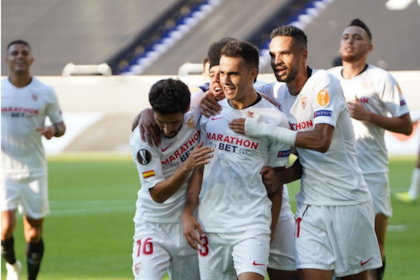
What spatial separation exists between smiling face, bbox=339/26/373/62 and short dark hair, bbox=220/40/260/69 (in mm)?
2023

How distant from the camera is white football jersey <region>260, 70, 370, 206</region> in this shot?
4727 millimetres

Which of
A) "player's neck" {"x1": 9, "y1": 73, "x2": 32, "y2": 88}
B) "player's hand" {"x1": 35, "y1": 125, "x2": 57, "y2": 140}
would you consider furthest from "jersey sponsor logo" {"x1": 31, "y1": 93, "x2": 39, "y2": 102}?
"player's hand" {"x1": 35, "y1": 125, "x2": 57, "y2": 140}

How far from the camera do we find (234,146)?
14.9 feet

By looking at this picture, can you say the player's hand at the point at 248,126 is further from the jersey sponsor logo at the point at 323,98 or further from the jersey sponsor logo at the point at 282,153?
the jersey sponsor logo at the point at 323,98

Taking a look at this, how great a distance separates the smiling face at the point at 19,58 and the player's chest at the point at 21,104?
264 millimetres

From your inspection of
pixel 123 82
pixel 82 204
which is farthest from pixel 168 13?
pixel 82 204

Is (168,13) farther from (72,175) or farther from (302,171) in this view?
(302,171)

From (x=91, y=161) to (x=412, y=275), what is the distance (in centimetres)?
1062

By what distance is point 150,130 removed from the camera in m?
4.59

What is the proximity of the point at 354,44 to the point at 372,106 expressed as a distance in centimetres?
57

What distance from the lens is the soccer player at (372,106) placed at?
6281 millimetres

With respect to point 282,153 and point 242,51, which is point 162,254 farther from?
point 242,51

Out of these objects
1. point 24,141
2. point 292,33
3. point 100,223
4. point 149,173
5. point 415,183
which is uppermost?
point 292,33

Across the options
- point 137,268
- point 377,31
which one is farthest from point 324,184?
point 377,31
